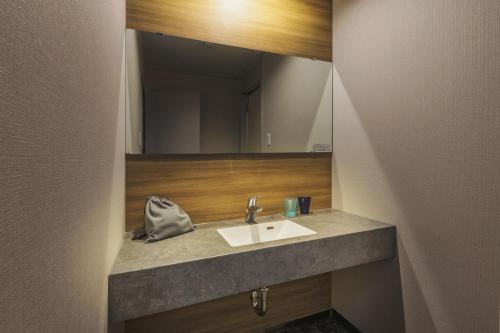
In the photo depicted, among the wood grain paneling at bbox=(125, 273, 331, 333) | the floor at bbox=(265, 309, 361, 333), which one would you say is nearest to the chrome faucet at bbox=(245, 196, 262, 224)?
the wood grain paneling at bbox=(125, 273, 331, 333)

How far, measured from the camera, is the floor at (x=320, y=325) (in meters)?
1.74

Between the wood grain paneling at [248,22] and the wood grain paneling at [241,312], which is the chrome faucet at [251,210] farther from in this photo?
the wood grain paneling at [248,22]

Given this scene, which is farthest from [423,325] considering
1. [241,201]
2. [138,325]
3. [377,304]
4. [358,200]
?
[138,325]

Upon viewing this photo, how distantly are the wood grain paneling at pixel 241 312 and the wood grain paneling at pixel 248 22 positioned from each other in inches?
64.2

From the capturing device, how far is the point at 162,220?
1262 mm

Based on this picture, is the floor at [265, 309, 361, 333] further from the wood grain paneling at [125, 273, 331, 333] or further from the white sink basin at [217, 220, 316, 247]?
the white sink basin at [217, 220, 316, 247]

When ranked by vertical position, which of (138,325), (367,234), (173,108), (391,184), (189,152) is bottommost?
(138,325)

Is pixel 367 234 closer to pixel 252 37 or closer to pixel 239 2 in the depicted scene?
pixel 252 37

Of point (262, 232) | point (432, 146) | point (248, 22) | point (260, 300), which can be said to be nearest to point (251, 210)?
point (262, 232)

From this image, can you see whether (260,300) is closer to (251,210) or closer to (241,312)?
(241,312)

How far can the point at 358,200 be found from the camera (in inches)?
66.1

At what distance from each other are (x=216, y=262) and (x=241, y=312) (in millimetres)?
796

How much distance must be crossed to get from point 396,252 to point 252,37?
1.59 m

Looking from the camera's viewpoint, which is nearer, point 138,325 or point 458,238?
point 458,238
